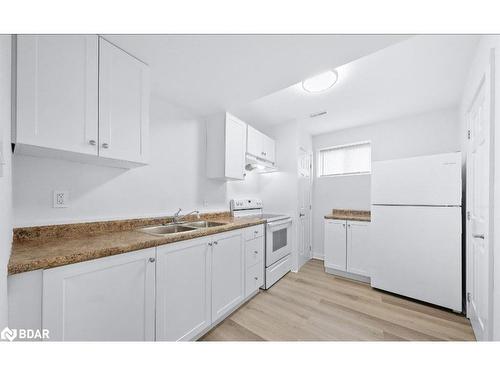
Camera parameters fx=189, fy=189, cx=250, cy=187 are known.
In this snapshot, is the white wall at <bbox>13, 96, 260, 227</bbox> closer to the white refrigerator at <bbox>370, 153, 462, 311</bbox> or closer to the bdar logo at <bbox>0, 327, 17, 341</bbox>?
the bdar logo at <bbox>0, 327, 17, 341</bbox>

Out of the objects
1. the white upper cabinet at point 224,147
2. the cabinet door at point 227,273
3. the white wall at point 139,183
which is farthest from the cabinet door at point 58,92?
the white upper cabinet at point 224,147

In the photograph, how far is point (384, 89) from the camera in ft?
6.71

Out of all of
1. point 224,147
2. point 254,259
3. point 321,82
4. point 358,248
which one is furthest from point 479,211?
point 224,147

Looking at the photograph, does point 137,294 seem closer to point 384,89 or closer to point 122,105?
point 122,105

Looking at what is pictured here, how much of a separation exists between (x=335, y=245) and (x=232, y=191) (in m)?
1.71

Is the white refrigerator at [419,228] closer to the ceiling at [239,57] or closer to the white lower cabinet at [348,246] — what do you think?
the white lower cabinet at [348,246]

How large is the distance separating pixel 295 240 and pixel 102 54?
285cm

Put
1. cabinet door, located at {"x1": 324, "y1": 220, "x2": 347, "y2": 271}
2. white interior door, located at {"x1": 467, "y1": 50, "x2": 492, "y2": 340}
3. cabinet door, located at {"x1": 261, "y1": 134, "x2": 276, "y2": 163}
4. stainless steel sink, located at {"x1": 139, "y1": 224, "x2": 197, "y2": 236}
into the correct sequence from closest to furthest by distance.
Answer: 1. white interior door, located at {"x1": 467, "y1": 50, "x2": 492, "y2": 340}
2. stainless steel sink, located at {"x1": 139, "y1": 224, "x2": 197, "y2": 236}
3. cabinet door, located at {"x1": 324, "y1": 220, "x2": 347, "y2": 271}
4. cabinet door, located at {"x1": 261, "y1": 134, "x2": 276, "y2": 163}

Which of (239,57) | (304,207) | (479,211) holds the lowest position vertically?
(304,207)

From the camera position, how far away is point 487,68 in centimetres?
118

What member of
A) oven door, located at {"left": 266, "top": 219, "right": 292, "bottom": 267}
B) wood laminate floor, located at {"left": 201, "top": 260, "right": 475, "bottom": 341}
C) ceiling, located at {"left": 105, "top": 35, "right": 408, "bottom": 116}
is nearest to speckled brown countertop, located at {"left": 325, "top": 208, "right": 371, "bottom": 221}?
oven door, located at {"left": 266, "top": 219, "right": 292, "bottom": 267}

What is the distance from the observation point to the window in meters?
3.19

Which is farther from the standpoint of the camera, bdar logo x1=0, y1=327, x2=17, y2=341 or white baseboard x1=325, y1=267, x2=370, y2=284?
white baseboard x1=325, y1=267, x2=370, y2=284

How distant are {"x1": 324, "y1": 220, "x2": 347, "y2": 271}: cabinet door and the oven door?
58 centimetres
